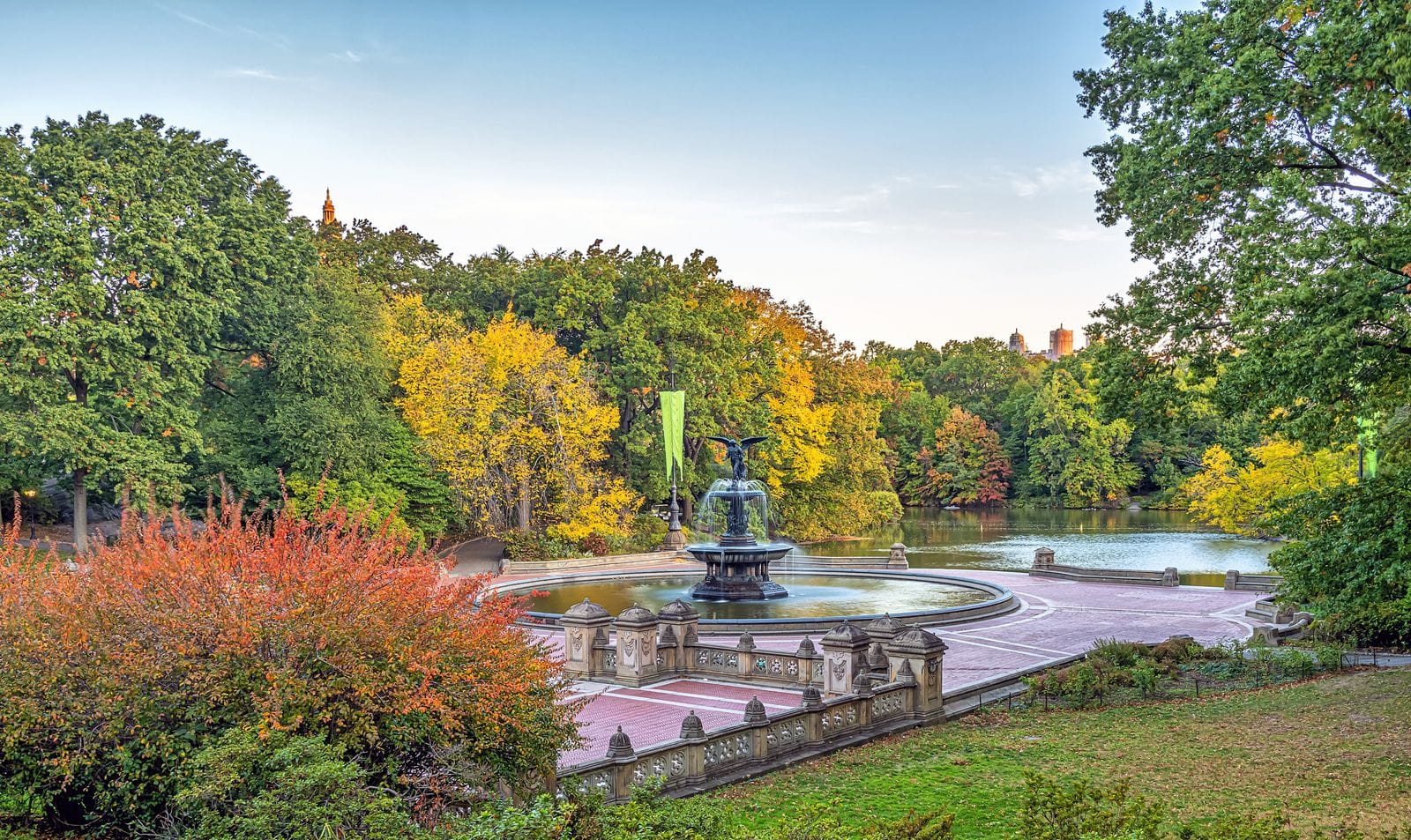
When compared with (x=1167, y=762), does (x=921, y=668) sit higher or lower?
higher

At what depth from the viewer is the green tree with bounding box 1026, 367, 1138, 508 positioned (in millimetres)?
83188

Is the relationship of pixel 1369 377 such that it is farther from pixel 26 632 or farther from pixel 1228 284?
pixel 26 632

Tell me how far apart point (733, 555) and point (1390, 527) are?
1734cm

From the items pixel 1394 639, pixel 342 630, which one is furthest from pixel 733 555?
pixel 342 630

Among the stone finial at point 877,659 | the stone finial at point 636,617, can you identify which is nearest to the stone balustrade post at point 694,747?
the stone finial at point 877,659

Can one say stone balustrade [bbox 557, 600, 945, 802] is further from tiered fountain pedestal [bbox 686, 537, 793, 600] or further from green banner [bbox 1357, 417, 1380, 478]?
tiered fountain pedestal [bbox 686, 537, 793, 600]

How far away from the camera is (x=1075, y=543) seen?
56.8m

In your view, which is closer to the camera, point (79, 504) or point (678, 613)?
point (678, 613)

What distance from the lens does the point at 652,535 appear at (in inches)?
1722

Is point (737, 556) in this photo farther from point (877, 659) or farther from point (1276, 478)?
point (1276, 478)

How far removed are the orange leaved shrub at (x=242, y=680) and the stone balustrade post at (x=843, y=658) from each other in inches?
327

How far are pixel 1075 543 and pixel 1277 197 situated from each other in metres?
47.5

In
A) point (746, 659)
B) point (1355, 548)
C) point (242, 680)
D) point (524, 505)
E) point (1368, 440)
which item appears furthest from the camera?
point (524, 505)

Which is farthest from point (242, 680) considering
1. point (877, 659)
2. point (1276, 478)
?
point (1276, 478)
